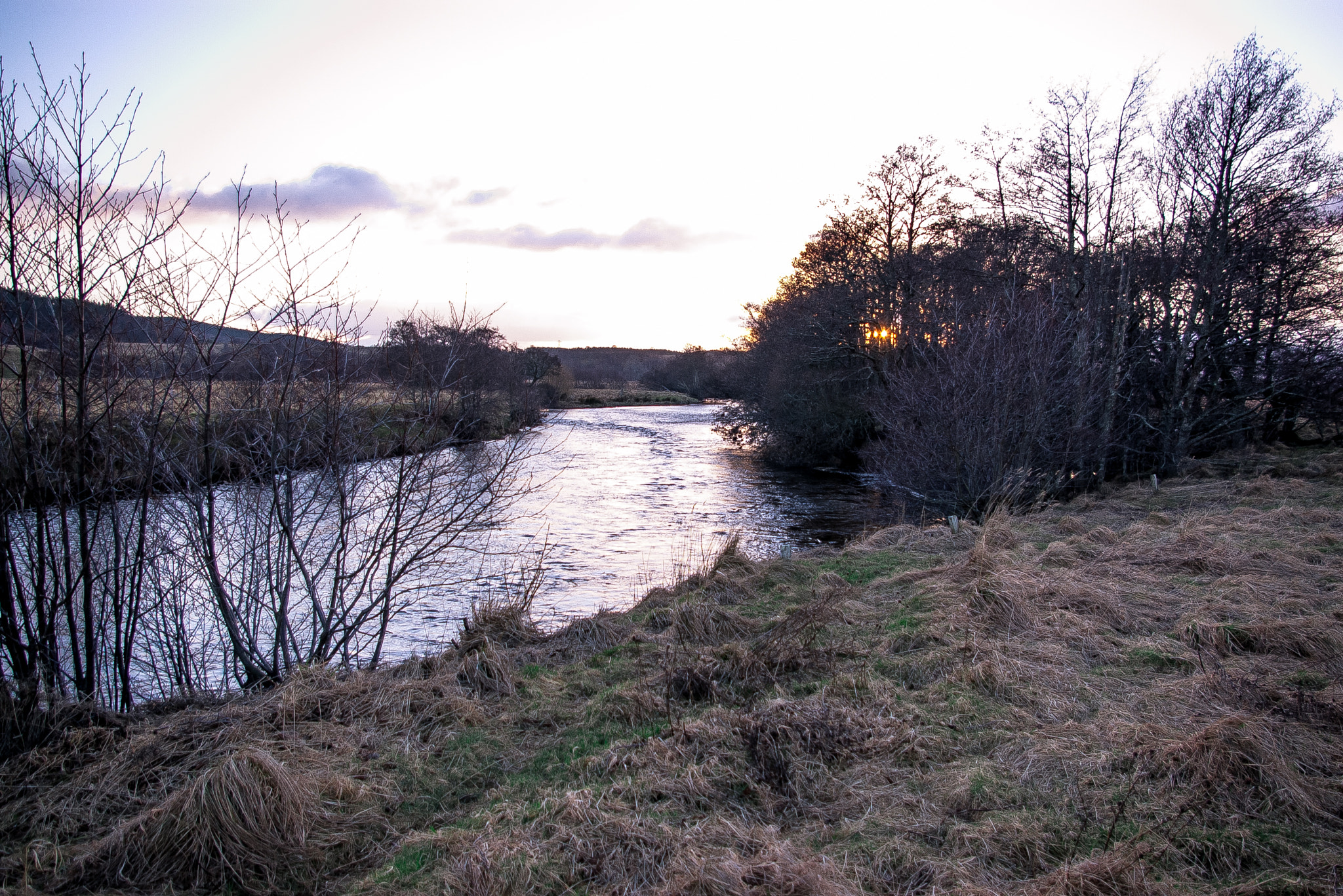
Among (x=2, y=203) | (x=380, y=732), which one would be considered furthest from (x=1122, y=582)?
(x=2, y=203)

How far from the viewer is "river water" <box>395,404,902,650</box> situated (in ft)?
34.5

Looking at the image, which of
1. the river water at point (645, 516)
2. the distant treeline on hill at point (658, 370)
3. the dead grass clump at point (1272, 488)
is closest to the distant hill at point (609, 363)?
the distant treeline on hill at point (658, 370)

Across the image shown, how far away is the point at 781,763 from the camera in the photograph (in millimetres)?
4059

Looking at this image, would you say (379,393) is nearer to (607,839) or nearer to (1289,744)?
(607,839)

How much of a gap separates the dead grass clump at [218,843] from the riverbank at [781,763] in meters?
0.01

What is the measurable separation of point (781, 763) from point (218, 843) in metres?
2.72

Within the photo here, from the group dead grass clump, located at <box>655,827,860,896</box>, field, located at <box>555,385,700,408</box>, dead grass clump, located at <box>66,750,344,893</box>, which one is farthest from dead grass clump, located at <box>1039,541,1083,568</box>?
field, located at <box>555,385,700,408</box>

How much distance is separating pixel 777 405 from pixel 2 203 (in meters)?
24.8

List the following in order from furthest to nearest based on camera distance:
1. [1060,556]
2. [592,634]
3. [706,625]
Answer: [1060,556] → [592,634] → [706,625]

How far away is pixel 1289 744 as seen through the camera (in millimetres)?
3797

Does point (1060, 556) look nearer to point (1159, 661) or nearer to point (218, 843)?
point (1159, 661)

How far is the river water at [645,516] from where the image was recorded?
10516 millimetres

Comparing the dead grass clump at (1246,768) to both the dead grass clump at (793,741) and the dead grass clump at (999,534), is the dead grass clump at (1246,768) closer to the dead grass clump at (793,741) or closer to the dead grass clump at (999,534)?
the dead grass clump at (793,741)

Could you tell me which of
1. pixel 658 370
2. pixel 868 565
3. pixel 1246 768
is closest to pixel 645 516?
pixel 868 565
